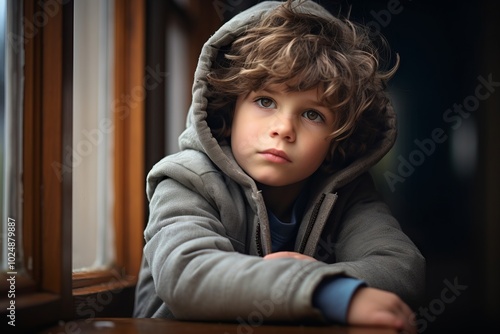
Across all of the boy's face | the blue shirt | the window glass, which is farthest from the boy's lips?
the window glass

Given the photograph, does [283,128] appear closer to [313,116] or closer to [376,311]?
[313,116]

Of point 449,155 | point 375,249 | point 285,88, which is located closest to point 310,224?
point 375,249

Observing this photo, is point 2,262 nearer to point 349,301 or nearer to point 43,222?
point 43,222

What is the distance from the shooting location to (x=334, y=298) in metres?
0.67

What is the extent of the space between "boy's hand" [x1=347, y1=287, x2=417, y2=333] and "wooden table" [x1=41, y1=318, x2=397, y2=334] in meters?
0.02

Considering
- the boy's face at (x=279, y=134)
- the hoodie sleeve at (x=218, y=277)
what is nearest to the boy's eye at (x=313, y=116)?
the boy's face at (x=279, y=134)

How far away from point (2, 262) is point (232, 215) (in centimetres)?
34

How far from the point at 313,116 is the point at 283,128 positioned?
9 cm

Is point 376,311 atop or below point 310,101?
below

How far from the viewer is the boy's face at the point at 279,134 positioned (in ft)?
3.04

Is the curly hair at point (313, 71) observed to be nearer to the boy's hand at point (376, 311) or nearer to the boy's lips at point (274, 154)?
the boy's lips at point (274, 154)

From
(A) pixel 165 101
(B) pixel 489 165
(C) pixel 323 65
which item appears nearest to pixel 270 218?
(C) pixel 323 65

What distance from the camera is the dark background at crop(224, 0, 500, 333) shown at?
1816 millimetres

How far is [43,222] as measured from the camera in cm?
83
